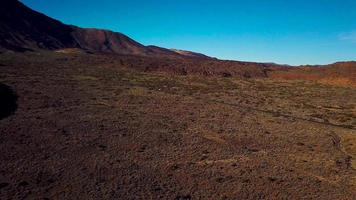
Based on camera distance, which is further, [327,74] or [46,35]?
[46,35]

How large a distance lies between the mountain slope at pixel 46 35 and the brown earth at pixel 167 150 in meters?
78.9

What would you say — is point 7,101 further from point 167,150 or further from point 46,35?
point 46,35

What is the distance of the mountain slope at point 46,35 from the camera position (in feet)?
399

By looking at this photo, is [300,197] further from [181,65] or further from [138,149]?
[181,65]

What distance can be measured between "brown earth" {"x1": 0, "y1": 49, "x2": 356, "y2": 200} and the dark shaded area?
396 millimetres

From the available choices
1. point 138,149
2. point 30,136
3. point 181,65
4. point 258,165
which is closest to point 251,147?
point 258,165

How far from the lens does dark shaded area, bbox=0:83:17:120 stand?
85.4ft

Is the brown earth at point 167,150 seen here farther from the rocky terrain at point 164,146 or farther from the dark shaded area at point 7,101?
the dark shaded area at point 7,101

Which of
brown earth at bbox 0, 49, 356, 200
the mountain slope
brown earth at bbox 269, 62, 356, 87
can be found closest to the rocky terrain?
brown earth at bbox 0, 49, 356, 200

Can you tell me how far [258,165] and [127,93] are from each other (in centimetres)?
2544

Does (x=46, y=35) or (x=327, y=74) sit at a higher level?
(x=46, y=35)

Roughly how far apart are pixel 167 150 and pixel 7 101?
1618cm

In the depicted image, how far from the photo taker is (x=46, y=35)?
140 metres

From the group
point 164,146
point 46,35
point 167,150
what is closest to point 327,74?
point 164,146
